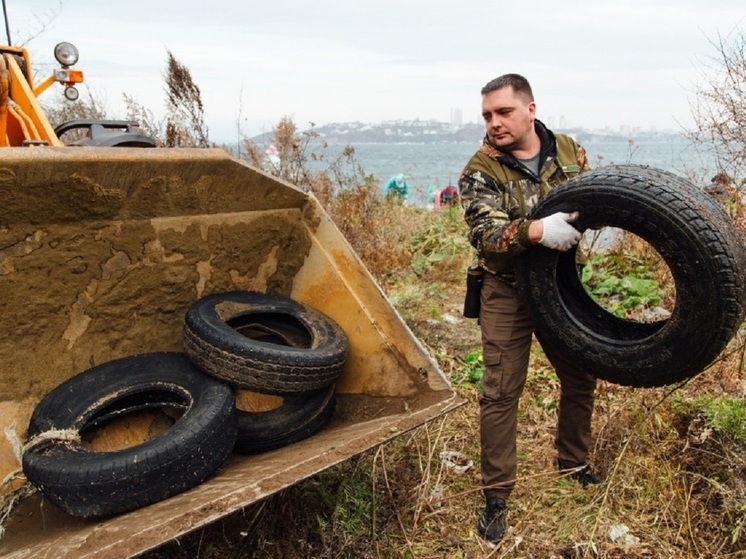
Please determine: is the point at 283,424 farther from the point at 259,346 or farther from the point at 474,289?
the point at 474,289

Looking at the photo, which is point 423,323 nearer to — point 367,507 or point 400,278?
point 400,278

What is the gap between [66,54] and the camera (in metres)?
4.77

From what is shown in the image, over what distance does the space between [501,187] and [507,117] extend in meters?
0.34

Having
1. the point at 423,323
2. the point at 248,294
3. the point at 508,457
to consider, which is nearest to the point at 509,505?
the point at 508,457

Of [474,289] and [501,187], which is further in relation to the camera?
[474,289]

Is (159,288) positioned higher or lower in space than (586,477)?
higher

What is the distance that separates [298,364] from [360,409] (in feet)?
1.96

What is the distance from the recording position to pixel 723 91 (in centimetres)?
572

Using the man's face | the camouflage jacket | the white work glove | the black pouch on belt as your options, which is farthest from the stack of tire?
the man's face

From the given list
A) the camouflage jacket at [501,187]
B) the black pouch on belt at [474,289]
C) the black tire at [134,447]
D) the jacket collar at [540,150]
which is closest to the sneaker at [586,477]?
the black pouch on belt at [474,289]

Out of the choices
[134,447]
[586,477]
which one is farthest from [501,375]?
[134,447]

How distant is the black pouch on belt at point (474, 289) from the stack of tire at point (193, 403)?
703mm

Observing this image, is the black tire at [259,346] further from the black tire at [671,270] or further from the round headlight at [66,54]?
the round headlight at [66,54]

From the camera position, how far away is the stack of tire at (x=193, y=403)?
2.58 meters
